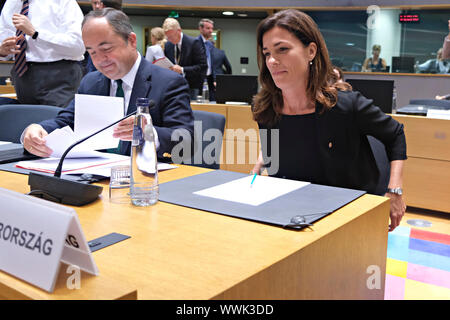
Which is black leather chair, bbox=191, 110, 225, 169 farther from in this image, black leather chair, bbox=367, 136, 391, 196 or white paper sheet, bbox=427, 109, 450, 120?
white paper sheet, bbox=427, 109, 450, 120

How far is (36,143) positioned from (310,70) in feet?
3.48

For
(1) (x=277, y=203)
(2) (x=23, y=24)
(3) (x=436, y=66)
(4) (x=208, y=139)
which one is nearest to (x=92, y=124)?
(4) (x=208, y=139)

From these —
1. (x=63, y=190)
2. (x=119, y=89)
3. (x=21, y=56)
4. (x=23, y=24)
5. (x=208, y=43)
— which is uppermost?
(x=208, y=43)

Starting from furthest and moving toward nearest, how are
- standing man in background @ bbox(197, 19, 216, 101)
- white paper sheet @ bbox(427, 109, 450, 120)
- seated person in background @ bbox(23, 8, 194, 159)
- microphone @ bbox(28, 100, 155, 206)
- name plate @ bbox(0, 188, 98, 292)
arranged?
standing man in background @ bbox(197, 19, 216, 101), white paper sheet @ bbox(427, 109, 450, 120), seated person in background @ bbox(23, 8, 194, 159), microphone @ bbox(28, 100, 155, 206), name plate @ bbox(0, 188, 98, 292)

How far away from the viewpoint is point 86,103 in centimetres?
166

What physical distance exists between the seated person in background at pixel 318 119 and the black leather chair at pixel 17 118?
4.05 ft

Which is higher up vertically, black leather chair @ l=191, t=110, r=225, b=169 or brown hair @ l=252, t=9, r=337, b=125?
brown hair @ l=252, t=9, r=337, b=125

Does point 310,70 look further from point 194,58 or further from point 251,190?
point 194,58

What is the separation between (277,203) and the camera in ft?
3.84

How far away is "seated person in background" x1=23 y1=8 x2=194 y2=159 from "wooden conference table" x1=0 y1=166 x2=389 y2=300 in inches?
30.1

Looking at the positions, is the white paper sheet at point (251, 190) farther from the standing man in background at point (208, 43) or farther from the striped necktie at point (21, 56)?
the standing man in background at point (208, 43)

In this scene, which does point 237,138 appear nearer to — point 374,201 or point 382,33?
point 374,201

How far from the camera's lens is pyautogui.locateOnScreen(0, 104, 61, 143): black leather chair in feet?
7.82

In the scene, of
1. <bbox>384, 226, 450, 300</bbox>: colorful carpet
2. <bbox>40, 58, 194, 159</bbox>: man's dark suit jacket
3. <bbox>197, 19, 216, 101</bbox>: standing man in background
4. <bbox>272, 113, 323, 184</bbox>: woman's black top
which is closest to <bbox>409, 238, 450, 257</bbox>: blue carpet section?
<bbox>384, 226, 450, 300</bbox>: colorful carpet
